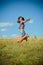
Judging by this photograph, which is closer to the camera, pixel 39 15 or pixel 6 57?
pixel 6 57

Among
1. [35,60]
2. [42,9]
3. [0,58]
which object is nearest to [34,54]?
[35,60]

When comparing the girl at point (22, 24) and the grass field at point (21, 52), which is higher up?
the girl at point (22, 24)

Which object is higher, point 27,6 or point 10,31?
point 27,6

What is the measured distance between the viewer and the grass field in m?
2.11

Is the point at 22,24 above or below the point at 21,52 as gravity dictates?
above

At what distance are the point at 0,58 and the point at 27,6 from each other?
2.54 feet

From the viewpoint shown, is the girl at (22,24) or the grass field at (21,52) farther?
the girl at (22,24)

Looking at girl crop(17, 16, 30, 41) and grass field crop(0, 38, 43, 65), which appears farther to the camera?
girl crop(17, 16, 30, 41)

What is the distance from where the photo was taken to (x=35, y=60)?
2.12 meters

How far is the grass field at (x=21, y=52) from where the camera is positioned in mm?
2106

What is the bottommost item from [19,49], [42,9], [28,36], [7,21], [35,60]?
[35,60]

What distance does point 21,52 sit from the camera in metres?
2.18

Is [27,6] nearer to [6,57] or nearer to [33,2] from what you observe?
[33,2]

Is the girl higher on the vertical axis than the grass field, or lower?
higher
